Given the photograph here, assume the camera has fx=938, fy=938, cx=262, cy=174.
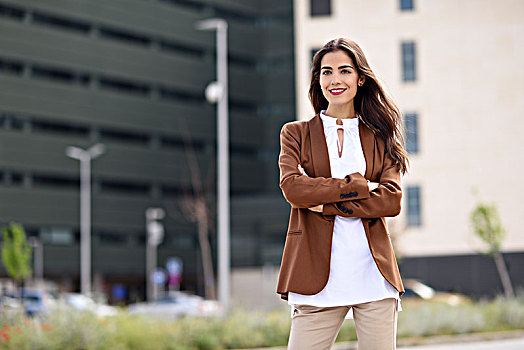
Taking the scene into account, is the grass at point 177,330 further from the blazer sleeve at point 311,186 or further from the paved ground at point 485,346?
the blazer sleeve at point 311,186

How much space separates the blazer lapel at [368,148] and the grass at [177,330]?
7941 millimetres

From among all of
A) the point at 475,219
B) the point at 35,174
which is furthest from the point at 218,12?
the point at 475,219

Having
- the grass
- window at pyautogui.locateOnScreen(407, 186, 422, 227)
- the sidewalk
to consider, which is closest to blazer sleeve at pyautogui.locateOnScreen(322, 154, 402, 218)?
the grass

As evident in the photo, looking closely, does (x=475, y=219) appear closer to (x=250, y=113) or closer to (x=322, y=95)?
(x=322, y=95)

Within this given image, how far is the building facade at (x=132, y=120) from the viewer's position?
218ft

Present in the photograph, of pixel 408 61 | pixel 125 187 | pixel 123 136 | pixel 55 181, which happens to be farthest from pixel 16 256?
pixel 123 136

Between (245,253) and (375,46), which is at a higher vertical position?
(375,46)

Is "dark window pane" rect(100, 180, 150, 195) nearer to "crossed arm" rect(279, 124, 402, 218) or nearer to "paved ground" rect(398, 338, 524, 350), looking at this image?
"paved ground" rect(398, 338, 524, 350)

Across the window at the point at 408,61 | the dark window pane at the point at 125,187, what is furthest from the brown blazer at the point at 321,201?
the dark window pane at the point at 125,187

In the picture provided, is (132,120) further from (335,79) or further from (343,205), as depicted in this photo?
(343,205)

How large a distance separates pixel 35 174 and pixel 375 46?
37.1m

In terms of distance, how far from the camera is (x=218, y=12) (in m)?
80.1

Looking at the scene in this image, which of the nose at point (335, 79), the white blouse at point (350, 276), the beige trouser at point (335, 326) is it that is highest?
the nose at point (335, 79)

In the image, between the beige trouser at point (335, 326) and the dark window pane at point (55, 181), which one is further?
the dark window pane at point (55, 181)
